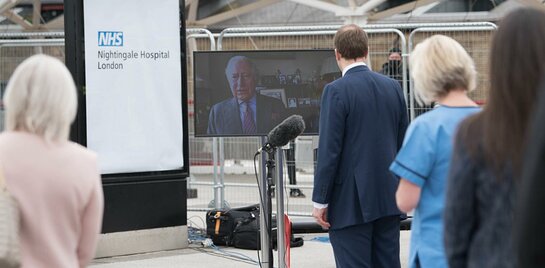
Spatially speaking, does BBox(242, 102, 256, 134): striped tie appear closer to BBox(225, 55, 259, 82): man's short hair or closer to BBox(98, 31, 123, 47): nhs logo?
BBox(225, 55, 259, 82): man's short hair

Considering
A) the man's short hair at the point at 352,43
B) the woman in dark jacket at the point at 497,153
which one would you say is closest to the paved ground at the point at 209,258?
the man's short hair at the point at 352,43

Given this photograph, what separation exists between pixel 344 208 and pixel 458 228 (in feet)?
9.22

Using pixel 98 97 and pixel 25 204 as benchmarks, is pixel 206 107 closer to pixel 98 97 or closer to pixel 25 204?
pixel 98 97

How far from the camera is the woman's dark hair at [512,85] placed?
3.30m

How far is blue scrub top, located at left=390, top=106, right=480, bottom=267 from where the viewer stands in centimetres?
430

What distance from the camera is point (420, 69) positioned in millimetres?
4355

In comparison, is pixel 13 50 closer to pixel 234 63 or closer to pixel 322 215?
pixel 234 63

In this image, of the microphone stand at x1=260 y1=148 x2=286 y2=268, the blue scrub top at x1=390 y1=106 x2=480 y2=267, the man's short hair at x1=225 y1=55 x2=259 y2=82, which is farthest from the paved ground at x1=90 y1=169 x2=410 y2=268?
the blue scrub top at x1=390 y1=106 x2=480 y2=267

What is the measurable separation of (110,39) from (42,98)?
5.72m

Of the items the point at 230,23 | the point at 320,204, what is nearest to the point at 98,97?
the point at 320,204

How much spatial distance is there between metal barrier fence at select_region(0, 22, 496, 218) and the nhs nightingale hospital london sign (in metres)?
2.20

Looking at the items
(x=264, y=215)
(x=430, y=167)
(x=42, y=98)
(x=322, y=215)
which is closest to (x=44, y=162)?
(x=42, y=98)

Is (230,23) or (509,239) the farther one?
(230,23)

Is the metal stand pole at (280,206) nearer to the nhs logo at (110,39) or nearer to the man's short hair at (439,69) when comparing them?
the nhs logo at (110,39)
